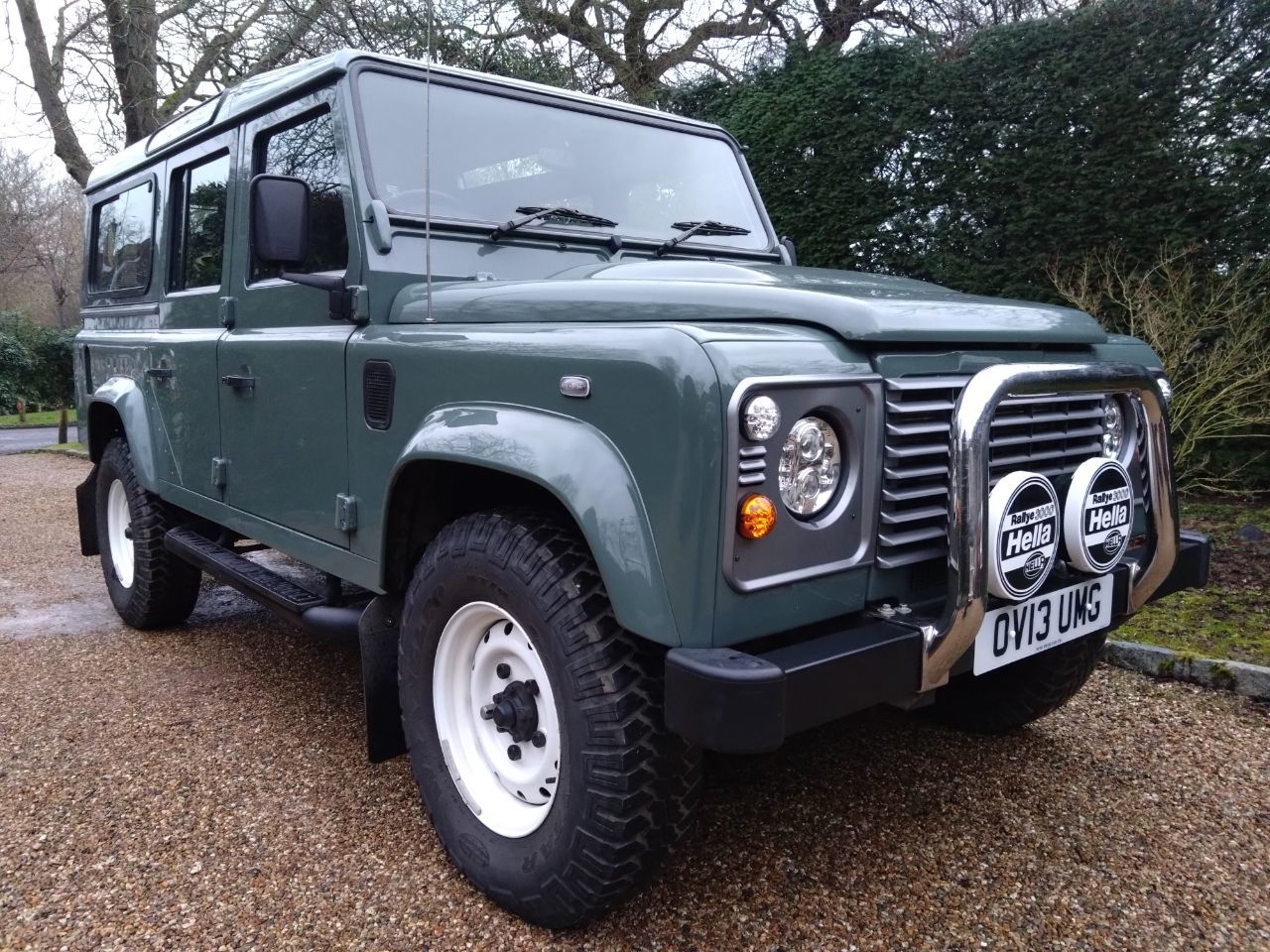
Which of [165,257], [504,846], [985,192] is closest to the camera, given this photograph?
[504,846]

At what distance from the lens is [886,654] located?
180cm

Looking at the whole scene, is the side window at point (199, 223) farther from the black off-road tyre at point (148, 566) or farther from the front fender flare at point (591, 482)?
the front fender flare at point (591, 482)

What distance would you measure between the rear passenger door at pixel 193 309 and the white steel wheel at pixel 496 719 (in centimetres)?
162

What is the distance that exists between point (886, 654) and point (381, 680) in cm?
142

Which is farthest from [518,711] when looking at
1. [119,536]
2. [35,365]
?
[35,365]

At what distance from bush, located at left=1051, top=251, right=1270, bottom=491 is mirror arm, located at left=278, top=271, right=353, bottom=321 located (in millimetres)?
5120

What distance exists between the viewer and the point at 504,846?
2170 millimetres

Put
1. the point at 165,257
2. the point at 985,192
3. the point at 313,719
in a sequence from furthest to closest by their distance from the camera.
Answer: the point at 985,192
the point at 165,257
the point at 313,719

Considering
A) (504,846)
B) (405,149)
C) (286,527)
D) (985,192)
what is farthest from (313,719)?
(985,192)

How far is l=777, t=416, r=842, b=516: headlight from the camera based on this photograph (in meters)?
1.79

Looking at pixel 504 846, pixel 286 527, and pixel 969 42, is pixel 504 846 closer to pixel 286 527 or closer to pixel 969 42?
pixel 286 527

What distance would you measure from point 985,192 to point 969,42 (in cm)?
122

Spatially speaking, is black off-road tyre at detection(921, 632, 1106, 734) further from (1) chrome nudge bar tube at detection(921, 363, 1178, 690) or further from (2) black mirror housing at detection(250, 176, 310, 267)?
(2) black mirror housing at detection(250, 176, 310, 267)

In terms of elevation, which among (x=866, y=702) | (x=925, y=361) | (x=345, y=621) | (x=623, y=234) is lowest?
(x=345, y=621)
